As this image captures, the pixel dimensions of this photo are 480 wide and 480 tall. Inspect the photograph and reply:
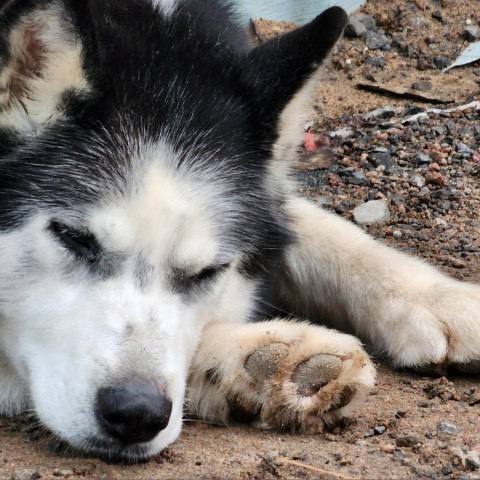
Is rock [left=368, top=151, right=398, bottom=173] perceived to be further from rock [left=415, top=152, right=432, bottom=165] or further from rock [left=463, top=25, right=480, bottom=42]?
rock [left=463, top=25, right=480, bottom=42]

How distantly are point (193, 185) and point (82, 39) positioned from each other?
58cm

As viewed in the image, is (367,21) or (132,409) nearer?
(132,409)

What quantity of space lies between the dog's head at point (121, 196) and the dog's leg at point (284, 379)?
149 mm

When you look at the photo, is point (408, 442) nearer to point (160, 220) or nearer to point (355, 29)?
point (160, 220)

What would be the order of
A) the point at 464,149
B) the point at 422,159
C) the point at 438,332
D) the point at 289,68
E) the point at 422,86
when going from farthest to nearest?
the point at 422,86 → the point at 464,149 → the point at 422,159 → the point at 438,332 → the point at 289,68

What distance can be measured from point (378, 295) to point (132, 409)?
1.42 m

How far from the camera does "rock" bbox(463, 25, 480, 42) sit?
680 cm

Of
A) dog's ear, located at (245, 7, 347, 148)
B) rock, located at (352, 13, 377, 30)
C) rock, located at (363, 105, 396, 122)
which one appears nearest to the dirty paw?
dog's ear, located at (245, 7, 347, 148)

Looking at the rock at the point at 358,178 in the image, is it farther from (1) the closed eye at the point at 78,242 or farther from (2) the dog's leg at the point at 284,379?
(1) the closed eye at the point at 78,242

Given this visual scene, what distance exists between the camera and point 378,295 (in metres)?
3.70

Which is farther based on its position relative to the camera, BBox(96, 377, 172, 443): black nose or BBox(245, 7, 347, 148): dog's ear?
BBox(245, 7, 347, 148): dog's ear

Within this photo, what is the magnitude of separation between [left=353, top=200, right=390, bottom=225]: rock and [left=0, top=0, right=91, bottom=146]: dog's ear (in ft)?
7.48

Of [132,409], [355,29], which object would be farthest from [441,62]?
[132,409]

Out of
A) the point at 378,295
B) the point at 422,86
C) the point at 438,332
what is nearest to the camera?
the point at 438,332
